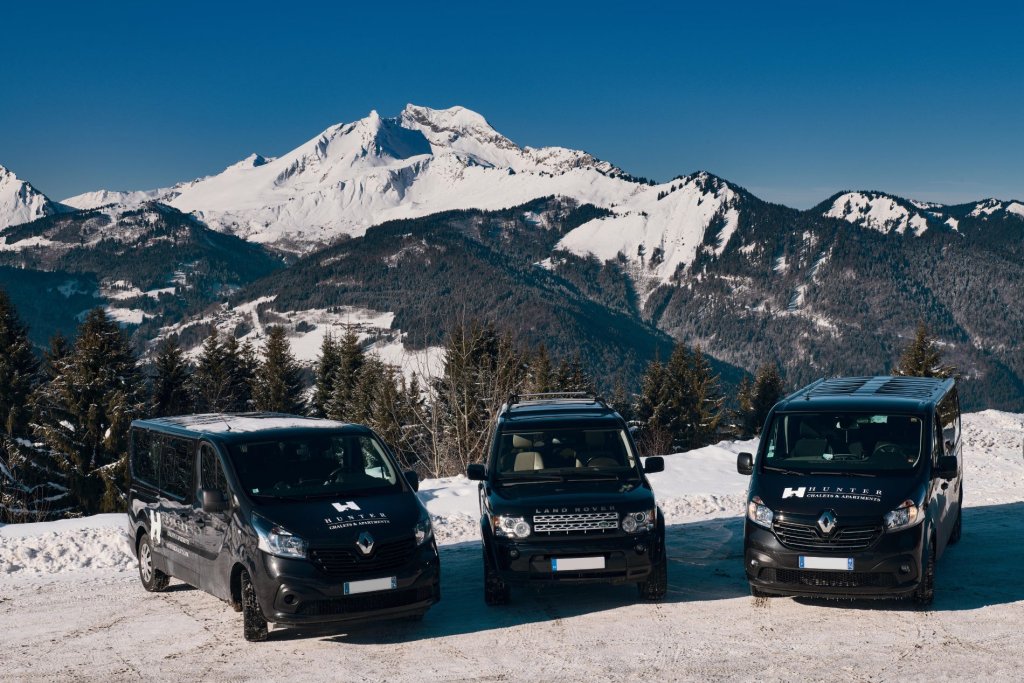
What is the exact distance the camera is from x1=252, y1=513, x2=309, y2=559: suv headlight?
888 centimetres

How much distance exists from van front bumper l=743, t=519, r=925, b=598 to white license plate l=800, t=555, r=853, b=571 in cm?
3

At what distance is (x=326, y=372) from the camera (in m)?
58.3

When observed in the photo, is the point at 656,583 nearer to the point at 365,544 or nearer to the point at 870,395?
the point at 365,544

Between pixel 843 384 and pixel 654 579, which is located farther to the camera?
pixel 843 384

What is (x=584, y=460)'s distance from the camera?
37.2ft

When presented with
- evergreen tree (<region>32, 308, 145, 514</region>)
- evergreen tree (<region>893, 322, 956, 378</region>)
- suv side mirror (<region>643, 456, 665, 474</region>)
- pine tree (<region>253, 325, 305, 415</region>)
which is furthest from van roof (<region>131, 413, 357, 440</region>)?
pine tree (<region>253, 325, 305, 415</region>)

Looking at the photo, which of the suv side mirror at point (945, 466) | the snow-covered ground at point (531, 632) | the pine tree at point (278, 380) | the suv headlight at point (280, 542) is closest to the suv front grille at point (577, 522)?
the snow-covered ground at point (531, 632)

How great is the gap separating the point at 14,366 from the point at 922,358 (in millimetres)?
43430

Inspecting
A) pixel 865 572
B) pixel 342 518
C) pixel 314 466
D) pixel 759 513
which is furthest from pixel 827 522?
pixel 314 466

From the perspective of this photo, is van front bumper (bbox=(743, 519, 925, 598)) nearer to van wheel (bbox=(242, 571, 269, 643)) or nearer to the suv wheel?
the suv wheel

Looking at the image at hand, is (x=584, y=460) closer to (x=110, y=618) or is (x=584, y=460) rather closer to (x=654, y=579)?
(x=654, y=579)

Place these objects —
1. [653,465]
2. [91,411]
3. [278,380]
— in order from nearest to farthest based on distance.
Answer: [653,465], [91,411], [278,380]

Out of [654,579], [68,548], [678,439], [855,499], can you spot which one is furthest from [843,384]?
[678,439]

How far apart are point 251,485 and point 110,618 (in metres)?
2.29
